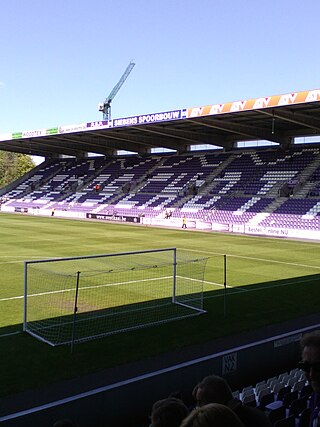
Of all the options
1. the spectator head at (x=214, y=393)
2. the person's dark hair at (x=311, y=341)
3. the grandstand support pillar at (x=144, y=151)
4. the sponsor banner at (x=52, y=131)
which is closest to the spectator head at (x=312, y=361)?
the person's dark hair at (x=311, y=341)

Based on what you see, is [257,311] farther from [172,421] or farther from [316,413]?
[172,421]

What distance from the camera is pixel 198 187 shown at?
156ft

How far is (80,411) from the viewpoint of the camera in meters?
5.66

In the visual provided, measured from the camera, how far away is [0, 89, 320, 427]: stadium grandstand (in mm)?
6383

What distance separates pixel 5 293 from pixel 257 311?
24.2ft

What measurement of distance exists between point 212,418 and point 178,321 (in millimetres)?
9691

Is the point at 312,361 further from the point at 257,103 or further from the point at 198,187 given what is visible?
the point at 198,187

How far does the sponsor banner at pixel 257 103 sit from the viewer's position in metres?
28.6

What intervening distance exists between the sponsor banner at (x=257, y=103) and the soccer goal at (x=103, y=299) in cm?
1535

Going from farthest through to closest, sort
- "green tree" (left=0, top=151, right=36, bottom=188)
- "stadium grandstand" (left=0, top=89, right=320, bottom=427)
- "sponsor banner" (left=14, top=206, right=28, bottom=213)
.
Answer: "green tree" (left=0, top=151, right=36, bottom=188), "sponsor banner" (left=14, top=206, right=28, bottom=213), "stadium grandstand" (left=0, top=89, right=320, bottom=427)

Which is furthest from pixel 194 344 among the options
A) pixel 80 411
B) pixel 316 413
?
pixel 316 413

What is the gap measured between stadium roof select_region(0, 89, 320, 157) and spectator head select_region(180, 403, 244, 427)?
1135 inches

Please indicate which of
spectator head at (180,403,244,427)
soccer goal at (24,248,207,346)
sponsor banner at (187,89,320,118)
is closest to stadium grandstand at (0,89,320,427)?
sponsor banner at (187,89,320,118)

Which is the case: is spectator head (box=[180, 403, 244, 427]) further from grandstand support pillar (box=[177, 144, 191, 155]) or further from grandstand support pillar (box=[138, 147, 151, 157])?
grandstand support pillar (box=[138, 147, 151, 157])
